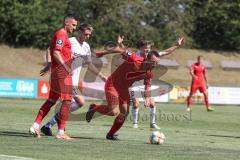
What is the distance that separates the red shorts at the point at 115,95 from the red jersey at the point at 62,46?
150 cm

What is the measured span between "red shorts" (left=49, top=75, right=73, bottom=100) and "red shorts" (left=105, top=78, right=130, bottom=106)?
1.25 meters

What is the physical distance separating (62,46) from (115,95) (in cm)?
199

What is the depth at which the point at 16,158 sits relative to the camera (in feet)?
32.0

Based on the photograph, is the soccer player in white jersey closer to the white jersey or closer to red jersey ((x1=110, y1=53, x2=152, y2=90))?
the white jersey

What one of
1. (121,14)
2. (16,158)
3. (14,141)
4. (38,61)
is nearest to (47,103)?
(14,141)

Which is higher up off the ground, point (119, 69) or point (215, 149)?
point (119, 69)

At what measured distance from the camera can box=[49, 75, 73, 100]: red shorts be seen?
13.5 metres

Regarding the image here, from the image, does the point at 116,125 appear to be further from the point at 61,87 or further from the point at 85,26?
the point at 85,26

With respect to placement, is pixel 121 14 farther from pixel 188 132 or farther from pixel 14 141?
pixel 14 141

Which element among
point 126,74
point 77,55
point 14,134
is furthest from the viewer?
point 126,74

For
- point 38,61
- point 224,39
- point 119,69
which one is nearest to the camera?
point 119,69

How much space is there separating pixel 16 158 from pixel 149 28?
183 feet

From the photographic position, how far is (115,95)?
1481cm

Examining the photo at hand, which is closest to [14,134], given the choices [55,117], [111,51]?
[55,117]
